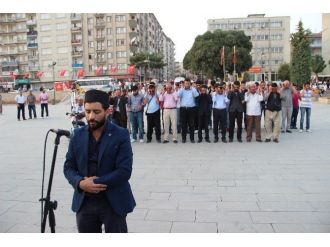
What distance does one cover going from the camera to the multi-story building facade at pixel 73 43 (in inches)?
3022

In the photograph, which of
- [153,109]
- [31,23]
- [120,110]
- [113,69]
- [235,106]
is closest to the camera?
[235,106]

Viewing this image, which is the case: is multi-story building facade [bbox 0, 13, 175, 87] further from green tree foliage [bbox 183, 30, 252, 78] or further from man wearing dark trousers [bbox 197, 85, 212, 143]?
man wearing dark trousers [bbox 197, 85, 212, 143]

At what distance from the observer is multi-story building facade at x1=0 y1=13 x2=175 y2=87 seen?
7675 centimetres

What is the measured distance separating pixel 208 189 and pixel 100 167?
333 centimetres

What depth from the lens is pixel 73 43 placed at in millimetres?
78562

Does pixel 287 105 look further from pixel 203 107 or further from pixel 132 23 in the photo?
pixel 132 23

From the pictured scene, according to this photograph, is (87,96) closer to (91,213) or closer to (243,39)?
(91,213)

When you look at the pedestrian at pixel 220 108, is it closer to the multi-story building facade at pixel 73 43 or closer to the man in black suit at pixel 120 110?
the man in black suit at pixel 120 110

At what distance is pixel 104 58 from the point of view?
257 ft

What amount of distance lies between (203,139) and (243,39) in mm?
43243

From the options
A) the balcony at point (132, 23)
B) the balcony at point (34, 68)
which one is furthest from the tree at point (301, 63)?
the balcony at point (34, 68)

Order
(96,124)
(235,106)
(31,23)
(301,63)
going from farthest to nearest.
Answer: (31,23) < (301,63) < (235,106) < (96,124)

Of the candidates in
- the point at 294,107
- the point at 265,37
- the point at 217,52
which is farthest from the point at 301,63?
the point at 265,37

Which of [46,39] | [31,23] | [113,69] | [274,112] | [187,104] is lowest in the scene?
[274,112]
